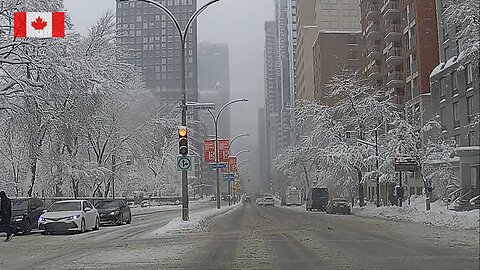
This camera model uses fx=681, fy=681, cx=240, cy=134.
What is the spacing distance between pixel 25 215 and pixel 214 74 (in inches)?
758

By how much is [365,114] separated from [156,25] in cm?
1670

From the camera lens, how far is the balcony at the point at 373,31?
48.5 m

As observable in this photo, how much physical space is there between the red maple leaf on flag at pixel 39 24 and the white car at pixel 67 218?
7344 mm

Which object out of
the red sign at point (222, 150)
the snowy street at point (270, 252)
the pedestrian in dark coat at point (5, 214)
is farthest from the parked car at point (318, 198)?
the pedestrian in dark coat at point (5, 214)

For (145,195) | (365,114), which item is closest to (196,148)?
(145,195)

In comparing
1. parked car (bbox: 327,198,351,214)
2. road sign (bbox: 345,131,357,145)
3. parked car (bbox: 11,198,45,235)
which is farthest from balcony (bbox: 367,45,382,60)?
parked car (bbox: 11,198,45,235)

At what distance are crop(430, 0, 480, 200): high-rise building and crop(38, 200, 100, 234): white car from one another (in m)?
17.2

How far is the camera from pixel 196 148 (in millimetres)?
64875

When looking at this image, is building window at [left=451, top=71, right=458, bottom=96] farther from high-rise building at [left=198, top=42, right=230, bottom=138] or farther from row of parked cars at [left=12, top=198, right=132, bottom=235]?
high-rise building at [left=198, top=42, right=230, bottom=138]

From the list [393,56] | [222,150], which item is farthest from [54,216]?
[222,150]

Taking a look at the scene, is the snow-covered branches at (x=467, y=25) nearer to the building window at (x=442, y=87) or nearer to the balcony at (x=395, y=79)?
the building window at (x=442, y=87)

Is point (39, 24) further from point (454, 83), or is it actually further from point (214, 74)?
point (454, 83)

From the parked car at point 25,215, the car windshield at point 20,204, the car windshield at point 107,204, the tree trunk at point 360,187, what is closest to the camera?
the parked car at point 25,215

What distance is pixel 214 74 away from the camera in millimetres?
44562
